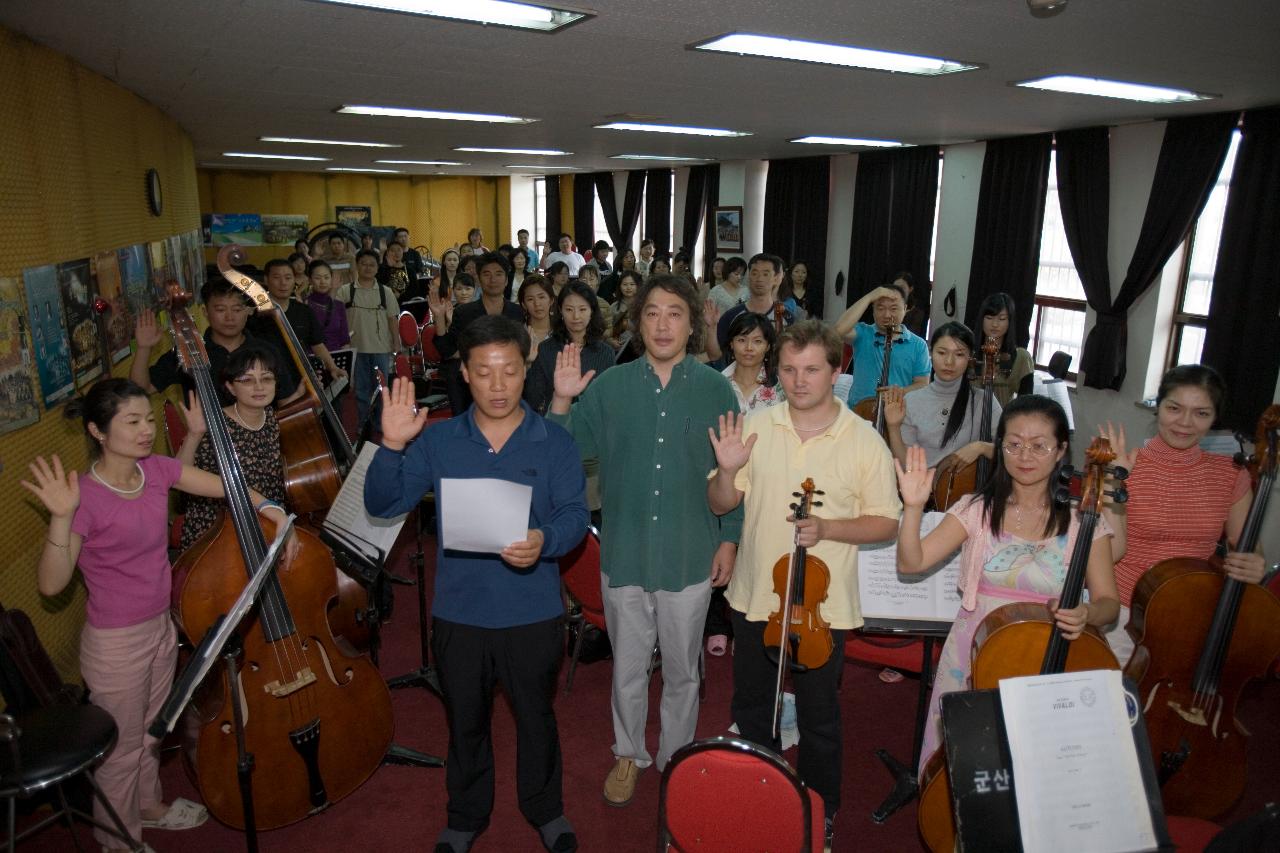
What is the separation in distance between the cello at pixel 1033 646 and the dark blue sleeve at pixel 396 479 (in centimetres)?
162

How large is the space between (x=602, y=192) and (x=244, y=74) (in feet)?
40.1

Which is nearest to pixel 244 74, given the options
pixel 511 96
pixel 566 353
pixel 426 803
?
pixel 511 96

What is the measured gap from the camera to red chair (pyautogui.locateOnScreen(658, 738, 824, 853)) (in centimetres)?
166

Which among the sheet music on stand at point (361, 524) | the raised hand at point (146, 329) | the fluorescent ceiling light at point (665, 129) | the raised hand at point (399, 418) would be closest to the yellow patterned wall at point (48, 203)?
the raised hand at point (146, 329)

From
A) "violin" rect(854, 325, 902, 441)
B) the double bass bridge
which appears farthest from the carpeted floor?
"violin" rect(854, 325, 902, 441)

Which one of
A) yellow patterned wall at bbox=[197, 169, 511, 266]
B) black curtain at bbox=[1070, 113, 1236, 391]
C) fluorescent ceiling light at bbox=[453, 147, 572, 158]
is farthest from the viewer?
yellow patterned wall at bbox=[197, 169, 511, 266]

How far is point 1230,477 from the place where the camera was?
9.30 ft

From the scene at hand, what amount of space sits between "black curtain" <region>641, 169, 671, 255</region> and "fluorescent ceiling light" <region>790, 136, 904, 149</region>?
5.96 meters

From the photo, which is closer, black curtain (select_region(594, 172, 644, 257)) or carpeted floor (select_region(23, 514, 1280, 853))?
carpeted floor (select_region(23, 514, 1280, 853))

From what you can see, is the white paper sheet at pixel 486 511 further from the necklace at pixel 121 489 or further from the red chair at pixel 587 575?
the necklace at pixel 121 489

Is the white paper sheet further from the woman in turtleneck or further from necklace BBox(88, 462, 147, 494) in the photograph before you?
the woman in turtleneck

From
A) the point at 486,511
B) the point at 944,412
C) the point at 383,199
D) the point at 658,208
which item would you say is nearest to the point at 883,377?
the point at 944,412

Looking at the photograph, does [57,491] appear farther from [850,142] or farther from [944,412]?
[850,142]

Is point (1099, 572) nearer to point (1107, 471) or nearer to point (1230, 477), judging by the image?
point (1107, 471)
